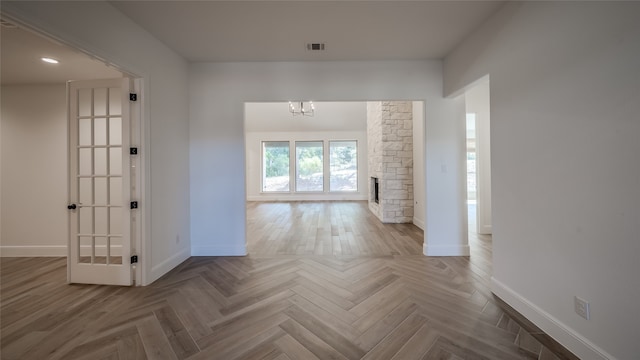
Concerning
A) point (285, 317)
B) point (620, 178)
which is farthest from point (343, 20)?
point (285, 317)

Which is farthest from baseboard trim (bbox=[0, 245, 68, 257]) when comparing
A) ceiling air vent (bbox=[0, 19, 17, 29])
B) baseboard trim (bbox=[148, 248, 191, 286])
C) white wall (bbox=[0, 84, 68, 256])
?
ceiling air vent (bbox=[0, 19, 17, 29])

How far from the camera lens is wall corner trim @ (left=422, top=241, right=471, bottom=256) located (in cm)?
342

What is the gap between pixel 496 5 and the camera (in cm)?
224

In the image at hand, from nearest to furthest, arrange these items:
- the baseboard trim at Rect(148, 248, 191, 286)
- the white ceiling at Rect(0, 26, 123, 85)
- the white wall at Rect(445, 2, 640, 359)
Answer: the white wall at Rect(445, 2, 640, 359)
the white ceiling at Rect(0, 26, 123, 85)
the baseboard trim at Rect(148, 248, 191, 286)

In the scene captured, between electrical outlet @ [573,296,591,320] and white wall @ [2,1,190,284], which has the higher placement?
white wall @ [2,1,190,284]

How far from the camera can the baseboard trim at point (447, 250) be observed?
11.2 ft

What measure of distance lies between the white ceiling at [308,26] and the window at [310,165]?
20.7 ft

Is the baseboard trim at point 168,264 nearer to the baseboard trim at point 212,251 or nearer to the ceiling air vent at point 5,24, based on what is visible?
the baseboard trim at point 212,251

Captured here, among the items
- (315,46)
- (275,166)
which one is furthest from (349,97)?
(275,166)

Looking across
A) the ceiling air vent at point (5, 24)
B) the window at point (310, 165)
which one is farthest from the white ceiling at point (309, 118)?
the ceiling air vent at point (5, 24)

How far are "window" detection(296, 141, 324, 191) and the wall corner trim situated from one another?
6358 mm

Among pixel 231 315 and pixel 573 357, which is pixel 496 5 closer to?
pixel 573 357

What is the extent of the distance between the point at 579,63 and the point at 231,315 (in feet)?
10.4

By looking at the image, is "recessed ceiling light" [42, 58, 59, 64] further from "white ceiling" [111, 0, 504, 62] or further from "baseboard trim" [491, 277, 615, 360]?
"baseboard trim" [491, 277, 615, 360]
